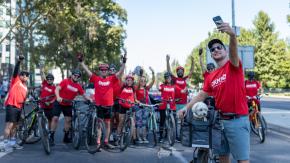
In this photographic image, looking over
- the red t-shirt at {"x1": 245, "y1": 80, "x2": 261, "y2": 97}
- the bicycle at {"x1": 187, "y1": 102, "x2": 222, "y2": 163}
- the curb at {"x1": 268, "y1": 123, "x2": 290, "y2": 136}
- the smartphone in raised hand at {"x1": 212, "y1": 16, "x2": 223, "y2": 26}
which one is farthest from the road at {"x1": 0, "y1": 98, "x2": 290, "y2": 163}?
the smartphone in raised hand at {"x1": 212, "y1": 16, "x2": 223, "y2": 26}

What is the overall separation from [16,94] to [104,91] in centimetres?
197

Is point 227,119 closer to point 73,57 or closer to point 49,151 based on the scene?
point 49,151

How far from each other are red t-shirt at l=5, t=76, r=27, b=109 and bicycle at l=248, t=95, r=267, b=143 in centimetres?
561

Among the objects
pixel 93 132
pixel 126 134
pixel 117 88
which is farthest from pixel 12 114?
pixel 126 134

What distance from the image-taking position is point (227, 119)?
4172 millimetres

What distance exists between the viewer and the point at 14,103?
8586 millimetres

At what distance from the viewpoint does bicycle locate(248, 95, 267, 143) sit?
9.66m

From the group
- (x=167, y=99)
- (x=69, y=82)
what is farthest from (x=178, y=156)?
(x=69, y=82)

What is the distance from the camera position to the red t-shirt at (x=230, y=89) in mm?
4031

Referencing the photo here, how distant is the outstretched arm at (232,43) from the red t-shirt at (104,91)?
4.73 m

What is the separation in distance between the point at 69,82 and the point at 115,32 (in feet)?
129

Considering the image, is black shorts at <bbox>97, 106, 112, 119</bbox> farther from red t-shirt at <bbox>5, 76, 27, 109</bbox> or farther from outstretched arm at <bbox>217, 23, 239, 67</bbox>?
outstretched arm at <bbox>217, 23, 239, 67</bbox>

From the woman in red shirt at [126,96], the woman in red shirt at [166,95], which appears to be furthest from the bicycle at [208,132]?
the woman in red shirt at [166,95]

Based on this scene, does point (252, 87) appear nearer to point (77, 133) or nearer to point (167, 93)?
point (167, 93)
